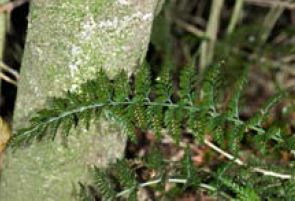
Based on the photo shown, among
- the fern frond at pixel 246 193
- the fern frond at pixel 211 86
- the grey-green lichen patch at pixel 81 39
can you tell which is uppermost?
the grey-green lichen patch at pixel 81 39

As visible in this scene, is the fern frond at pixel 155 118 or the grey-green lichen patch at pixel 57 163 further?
the grey-green lichen patch at pixel 57 163

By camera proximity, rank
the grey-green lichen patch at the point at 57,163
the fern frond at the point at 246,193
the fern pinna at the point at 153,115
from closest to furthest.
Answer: the fern frond at the point at 246,193
the fern pinna at the point at 153,115
the grey-green lichen patch at the point at 57,163

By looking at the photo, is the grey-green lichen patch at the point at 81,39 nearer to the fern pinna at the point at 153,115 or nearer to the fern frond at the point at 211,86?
the fern pinna at the point at 153,115

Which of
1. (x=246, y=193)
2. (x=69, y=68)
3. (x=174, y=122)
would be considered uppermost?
(x=69, y=68)

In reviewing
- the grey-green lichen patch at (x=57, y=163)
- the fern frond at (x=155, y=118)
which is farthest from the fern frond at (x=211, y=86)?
the grey-green lichen patch at (x=57, y=163)

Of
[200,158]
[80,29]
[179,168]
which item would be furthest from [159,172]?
[200,158]

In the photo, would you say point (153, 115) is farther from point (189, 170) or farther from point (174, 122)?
point (189, 170)

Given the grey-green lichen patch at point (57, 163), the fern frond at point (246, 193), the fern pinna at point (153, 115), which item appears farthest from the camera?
the grey-green lichen patch at point (57, 163)

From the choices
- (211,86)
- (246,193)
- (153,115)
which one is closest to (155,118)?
(153,115)
